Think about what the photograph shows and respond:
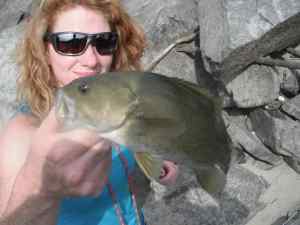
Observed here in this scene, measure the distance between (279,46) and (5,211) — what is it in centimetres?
387

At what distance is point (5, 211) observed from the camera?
1855 mm

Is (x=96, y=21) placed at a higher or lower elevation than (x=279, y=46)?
higher

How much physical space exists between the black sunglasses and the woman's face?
22mm

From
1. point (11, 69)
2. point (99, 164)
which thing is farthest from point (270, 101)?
point (99, 164)

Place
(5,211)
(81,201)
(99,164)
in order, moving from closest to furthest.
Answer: (99,164), (5,211), (81,201)

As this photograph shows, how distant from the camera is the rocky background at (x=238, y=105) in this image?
4227 millimetres

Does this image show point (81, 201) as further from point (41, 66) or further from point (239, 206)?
point (239, 206)

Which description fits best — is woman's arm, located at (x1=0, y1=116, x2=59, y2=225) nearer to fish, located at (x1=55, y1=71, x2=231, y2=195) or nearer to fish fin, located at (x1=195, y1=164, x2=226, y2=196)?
fish, located at (x1=55, y1=71, x2=231, y2=195)

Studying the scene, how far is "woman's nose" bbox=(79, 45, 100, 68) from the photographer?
228cm

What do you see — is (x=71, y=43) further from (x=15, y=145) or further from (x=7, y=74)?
(x=7, y=74)

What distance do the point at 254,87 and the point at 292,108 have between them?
540 mm

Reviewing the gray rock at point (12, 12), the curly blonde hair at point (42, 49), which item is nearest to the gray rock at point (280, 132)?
the curly blonde hair at point (42, 49)

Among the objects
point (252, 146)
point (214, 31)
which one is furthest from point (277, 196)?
point (214, 31)

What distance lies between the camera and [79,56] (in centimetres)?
228
